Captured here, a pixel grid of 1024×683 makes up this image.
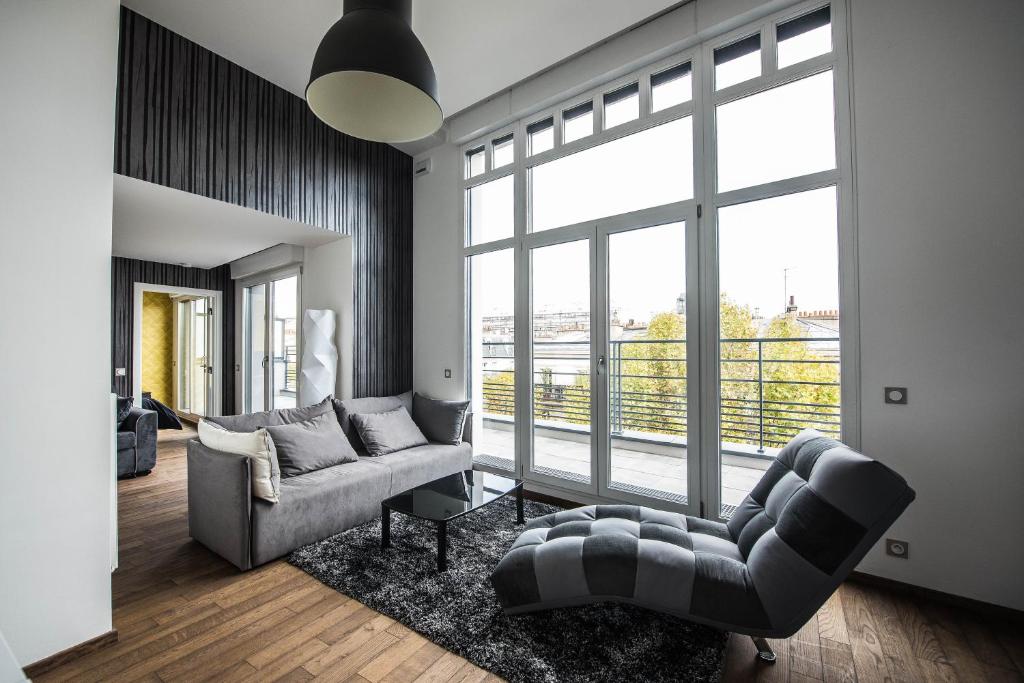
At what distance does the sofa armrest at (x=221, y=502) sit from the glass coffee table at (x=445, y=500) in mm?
727

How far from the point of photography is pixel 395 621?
1.96 m

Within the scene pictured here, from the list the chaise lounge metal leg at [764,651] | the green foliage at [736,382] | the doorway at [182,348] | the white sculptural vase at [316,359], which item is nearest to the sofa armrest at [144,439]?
the white sculptural vase at [316,359]

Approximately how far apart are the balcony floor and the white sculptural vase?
1695 mm

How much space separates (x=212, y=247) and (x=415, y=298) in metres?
2.31

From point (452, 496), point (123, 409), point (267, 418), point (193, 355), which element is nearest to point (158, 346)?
point (193, 355)

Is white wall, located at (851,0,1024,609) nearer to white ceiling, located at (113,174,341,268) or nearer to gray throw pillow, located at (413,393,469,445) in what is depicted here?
gray throw pillow, located at (413,393,469,445)

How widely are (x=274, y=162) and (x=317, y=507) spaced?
8.71 ft

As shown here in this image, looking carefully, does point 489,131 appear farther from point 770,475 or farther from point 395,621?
point 395,621

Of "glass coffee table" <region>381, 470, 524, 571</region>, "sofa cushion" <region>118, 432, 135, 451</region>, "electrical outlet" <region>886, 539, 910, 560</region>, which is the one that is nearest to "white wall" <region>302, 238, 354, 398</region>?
"glass coffee table" <region>381, 470, 524, 571</region>

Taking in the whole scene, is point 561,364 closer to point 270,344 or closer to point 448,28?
point 448,28

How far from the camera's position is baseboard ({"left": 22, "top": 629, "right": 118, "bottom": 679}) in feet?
5.46

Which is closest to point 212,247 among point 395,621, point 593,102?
point 593,102

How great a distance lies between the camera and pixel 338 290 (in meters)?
4.28

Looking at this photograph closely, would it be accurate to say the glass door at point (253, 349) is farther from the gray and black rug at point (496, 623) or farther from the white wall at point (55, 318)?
the white wall at point (55, 318)
